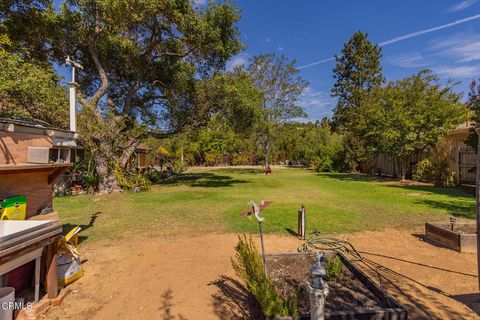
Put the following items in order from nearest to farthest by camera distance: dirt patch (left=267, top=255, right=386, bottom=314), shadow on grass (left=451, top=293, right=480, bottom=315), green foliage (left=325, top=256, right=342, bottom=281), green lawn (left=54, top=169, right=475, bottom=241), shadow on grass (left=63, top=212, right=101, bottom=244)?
dirt patch (left=267, top=255, right=386, bottom=314), shadow on grass (left=451, top=293, right=480, bottom=315), green foliage (left=325, top=256, right=342, bottom=281), shadow on grass (left=63, top=212, right=101, bottom=244), green lawn (left=54, top=169, right=475, bottom=241)

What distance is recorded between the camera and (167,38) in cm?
1393

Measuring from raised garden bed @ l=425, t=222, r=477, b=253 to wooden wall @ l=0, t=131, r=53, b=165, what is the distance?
7.14 m

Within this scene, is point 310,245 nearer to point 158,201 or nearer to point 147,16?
point 158,201

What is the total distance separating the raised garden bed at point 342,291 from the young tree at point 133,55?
11434mm

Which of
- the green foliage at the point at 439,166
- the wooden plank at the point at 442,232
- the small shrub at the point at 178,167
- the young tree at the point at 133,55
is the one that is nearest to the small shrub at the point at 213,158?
the small shrub at the point at 178,167

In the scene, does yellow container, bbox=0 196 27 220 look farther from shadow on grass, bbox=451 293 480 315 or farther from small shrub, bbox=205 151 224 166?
small shrub, bbox=205 151 224 166

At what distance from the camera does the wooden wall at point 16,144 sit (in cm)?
323

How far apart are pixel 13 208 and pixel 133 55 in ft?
41.4

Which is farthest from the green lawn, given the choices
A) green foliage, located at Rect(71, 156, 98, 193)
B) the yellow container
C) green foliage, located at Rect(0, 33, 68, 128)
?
green foliage, located at Rect(0, 33, 68, 128)

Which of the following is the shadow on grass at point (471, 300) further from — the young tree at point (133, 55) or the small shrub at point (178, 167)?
the small shrub at point (178, 167)

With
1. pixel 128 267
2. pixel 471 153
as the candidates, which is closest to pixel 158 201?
pixel 128 267

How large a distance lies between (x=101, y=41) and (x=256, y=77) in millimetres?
16216

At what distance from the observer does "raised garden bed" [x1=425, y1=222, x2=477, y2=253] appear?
4.83 metres

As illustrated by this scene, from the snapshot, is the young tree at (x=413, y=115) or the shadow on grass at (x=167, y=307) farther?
the young tree at (x=413, y=115)
